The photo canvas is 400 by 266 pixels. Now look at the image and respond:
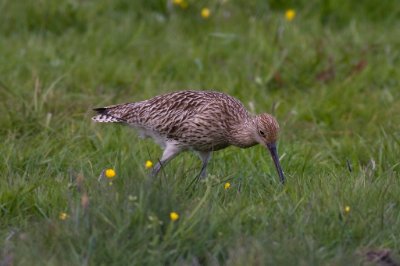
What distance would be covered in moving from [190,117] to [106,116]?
0.77 m

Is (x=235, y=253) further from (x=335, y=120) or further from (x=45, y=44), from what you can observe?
(x=45, y=44)

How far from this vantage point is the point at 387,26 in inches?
461

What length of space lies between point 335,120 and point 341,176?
2.51 metres

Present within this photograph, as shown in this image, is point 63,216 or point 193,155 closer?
point 63,216

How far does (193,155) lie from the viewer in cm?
815

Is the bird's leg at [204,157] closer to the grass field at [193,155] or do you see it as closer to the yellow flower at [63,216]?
→ the grass field at [193,155]

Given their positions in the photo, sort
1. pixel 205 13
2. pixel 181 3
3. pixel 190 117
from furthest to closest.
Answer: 1. pixel 181 3
2. pixel 205 13
3. pixel 190 117

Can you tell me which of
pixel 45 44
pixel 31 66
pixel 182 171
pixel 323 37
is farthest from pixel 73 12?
pixel 182 171

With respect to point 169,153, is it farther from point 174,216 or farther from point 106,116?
point 174,216

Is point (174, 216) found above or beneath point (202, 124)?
above

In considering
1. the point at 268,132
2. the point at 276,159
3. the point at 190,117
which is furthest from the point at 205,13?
the point at 276,159

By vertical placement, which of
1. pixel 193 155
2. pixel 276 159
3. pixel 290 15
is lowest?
pixel 193 155

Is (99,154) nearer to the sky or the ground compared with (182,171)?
nearer to the ground

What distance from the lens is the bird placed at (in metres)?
7.54
